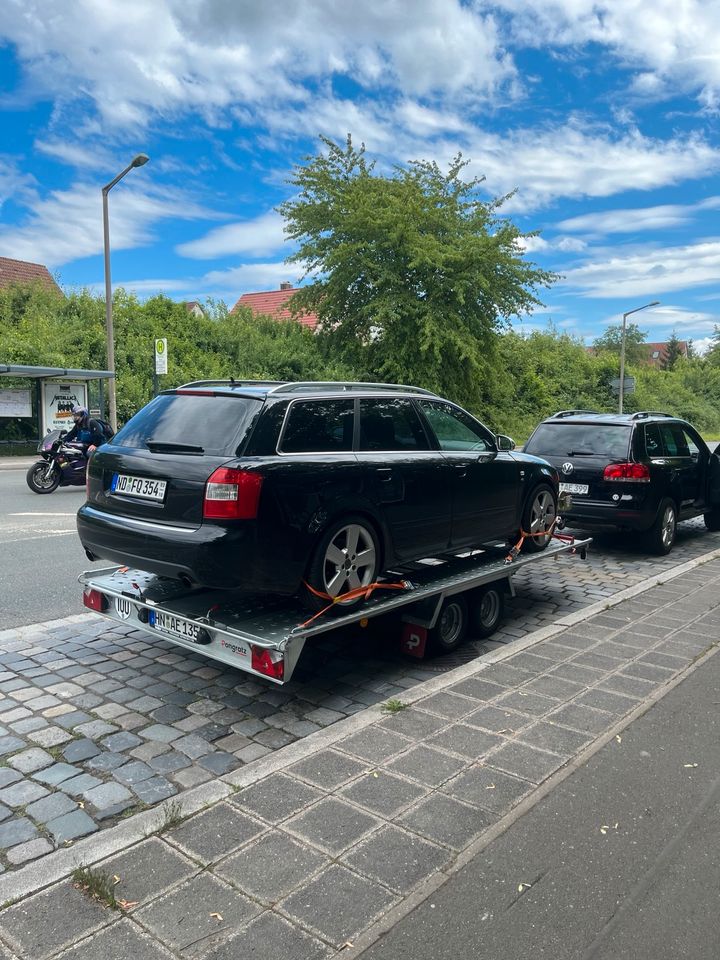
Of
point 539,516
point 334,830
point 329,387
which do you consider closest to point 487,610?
point 539,516

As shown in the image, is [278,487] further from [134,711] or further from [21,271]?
[21,271]

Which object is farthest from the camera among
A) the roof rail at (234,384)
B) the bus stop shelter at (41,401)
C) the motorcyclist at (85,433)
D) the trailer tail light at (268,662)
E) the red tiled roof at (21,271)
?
the red tiled roof at (21,271)

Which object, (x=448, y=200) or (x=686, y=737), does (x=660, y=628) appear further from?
(x=448, y=200)

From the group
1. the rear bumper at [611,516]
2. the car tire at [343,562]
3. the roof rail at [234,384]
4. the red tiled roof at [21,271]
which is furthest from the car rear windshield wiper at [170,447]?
the red tiled roof at [21,271]

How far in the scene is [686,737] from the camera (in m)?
4.00

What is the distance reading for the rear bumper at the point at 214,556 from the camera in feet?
13.3

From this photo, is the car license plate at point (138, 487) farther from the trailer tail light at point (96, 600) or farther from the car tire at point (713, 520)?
the car tire at point (713, 520)

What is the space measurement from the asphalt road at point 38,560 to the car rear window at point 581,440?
5552 millimetres

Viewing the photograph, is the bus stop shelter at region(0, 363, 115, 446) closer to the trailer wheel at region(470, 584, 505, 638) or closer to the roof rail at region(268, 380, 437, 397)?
the roof rail at region(268, 380, 437, 397)

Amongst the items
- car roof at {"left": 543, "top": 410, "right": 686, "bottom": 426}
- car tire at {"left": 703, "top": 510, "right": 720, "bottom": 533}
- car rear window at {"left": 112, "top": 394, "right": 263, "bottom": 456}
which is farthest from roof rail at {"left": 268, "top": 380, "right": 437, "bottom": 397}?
car tire at {"left": 703, "top": 510, "right": 720, "bottom": 533}

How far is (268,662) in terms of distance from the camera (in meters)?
3.94

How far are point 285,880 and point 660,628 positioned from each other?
13.9ft

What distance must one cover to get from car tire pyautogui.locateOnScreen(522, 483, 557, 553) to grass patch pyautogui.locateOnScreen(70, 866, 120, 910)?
15.4 ft

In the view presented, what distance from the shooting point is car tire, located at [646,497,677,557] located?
9.23 meters
